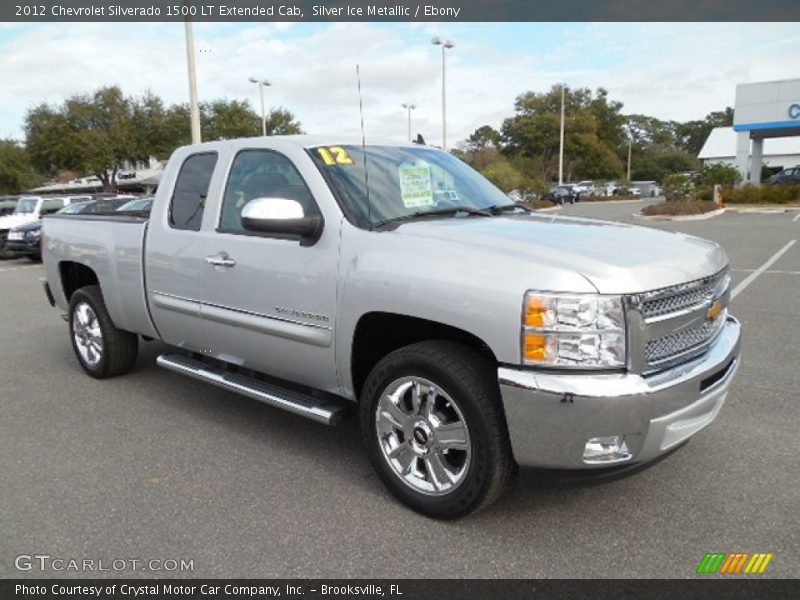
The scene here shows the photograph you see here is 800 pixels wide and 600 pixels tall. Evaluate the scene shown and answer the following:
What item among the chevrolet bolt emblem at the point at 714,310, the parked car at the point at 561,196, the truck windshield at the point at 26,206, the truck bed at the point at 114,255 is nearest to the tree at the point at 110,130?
the parked car at the point at 561,196

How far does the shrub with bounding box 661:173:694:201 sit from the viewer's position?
30.4 meters

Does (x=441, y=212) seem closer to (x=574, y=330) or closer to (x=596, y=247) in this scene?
(x=596, y=247)

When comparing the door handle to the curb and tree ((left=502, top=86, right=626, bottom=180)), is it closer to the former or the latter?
the curb

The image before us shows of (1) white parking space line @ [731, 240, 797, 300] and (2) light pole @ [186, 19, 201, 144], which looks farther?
(2) light pole @ [186, 19, 201, 144]

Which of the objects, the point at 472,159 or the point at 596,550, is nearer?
the point at 596,550

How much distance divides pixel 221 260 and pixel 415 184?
128 cm

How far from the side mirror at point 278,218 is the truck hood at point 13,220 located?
1658 centimetres

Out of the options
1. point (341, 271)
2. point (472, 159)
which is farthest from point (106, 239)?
point (472, 159)

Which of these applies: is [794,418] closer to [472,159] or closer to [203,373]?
[203,373]

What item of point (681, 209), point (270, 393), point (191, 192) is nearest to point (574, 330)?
point (270, 393)

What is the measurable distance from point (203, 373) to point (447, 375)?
205 cm

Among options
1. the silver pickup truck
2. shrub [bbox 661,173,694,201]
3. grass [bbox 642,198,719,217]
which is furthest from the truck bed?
shrub [bbox 661,173,694,201]

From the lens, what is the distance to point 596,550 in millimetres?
2873

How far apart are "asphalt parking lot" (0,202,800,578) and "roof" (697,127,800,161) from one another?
62423 millimetres
